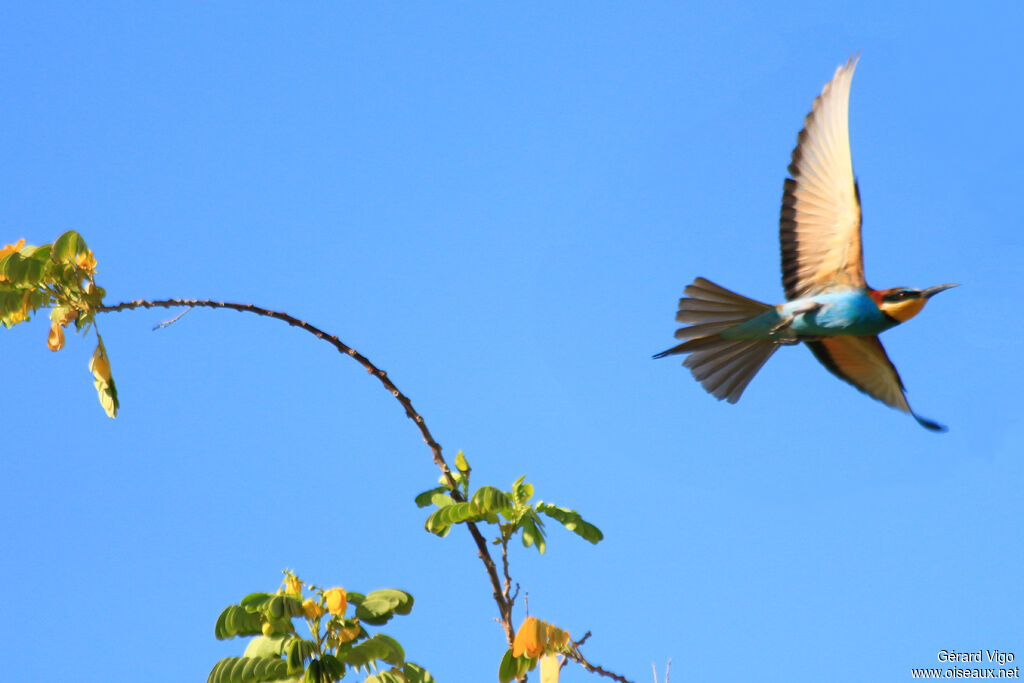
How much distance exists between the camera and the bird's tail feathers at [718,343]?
4531mm

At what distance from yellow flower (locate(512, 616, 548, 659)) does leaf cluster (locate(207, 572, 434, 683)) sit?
0.28 m

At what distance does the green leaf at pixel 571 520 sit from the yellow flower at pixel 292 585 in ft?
2.60

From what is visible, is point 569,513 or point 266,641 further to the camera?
point 569,513

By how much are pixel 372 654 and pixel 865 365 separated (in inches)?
131

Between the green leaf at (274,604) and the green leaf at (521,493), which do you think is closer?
the green leaf at (274,604)

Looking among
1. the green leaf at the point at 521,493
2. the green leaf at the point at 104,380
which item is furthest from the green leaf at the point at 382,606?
the green leaf at the point at 104,380

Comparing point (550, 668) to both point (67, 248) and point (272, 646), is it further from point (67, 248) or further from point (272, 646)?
point (67, 248)

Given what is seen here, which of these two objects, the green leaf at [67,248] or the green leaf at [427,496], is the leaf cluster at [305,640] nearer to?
the green leaf at [427,496]

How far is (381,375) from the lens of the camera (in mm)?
2766

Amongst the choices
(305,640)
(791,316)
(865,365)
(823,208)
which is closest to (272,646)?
(305,640)

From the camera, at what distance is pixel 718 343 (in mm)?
4766

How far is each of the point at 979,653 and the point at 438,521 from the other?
2.64 meters

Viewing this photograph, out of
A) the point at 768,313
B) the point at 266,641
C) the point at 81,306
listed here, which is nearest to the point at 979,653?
the point at 768,313

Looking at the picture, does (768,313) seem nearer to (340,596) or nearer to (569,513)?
(569,513)
